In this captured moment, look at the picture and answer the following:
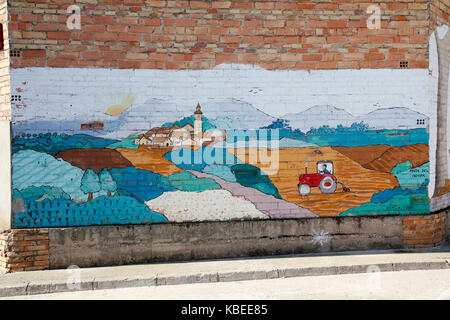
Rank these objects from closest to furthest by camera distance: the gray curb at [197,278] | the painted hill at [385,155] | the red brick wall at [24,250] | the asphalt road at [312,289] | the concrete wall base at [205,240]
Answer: the asphalt road at [312,289] → the gray curb at [197,278] → the red brick wall at [24,250] → the concrete wall base at [205,240] → the painted hill at [385,155]

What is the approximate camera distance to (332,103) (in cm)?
832

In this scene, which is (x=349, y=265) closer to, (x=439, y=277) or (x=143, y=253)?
(x=439, y=277)

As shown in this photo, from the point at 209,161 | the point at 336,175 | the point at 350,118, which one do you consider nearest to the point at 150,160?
the point at 209,161

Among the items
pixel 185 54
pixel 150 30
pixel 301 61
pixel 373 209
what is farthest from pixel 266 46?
pixel 373 209

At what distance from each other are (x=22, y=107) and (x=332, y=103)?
529cm

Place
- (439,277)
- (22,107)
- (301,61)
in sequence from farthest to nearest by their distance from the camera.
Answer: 1. (301,61)
2. (22,107)
3. (439,277)

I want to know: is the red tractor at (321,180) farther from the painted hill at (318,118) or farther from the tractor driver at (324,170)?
the painted hill at (318,118)

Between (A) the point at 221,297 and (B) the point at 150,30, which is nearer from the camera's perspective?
(A) the point at 221,297

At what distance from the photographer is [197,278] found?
706 centimetres

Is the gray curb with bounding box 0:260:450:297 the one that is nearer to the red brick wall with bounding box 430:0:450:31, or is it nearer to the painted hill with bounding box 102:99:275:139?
the painted hill with bounding box 102:99:275:139

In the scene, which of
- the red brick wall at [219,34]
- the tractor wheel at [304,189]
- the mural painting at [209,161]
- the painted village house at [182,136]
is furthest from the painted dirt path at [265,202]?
the red brick wall at [219,34]

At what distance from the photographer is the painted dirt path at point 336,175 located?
8.26 meters

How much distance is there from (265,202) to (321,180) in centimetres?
109

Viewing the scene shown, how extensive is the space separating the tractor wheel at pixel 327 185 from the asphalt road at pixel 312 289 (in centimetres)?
169
